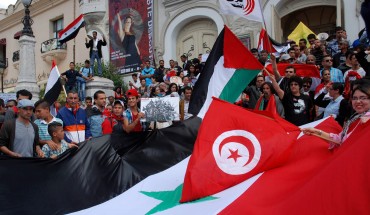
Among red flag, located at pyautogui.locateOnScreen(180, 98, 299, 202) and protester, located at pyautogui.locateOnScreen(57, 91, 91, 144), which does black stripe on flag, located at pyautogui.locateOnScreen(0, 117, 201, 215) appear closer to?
protester, located at pyautogui.locateOnScreen(57, 91, 91, 144)

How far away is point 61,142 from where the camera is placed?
503 centimetres

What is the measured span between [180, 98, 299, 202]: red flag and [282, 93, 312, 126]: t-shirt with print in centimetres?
177

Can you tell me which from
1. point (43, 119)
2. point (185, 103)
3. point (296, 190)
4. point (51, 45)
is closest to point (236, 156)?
point (296, 190)

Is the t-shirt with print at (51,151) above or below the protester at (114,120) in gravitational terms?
below

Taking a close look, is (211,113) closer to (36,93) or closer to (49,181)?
(49,181)

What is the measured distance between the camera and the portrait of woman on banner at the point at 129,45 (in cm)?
1953

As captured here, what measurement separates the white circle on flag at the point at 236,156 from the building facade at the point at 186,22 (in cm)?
1039

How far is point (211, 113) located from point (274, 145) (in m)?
0.67

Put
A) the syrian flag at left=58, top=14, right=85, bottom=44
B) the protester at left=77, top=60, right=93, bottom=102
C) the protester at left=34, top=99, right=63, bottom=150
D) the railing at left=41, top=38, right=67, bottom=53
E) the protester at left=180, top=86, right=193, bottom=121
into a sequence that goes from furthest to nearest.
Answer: the railing at left=41, top=38, right=67, bottom=53 < the protester at left=77, top=60, right=93, bottom=102 < the syrian flag at left=58, top=14, right=85, bottom=44 < the protester at left=180, top=86, right=193, bottom=121 < the protester at left=34, top=99, right=63, bottom=150

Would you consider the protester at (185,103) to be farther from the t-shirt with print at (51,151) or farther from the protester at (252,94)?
the t-shirt with print at (51,151)

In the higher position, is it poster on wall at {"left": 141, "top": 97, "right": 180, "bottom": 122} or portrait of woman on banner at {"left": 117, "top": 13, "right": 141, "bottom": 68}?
portrait of woman on banner at {"left": 117, "top": 13, "right": 141, "bottom": 68}

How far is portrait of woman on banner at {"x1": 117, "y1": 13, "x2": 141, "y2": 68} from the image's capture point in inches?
769

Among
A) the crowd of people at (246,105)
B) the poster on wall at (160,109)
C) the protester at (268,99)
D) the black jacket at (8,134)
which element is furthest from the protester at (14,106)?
the protester at (268,99)

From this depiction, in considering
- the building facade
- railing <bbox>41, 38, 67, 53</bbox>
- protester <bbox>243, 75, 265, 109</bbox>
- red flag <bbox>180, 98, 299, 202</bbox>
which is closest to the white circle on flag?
red flag <bbox>180, 98, 299, 202</bbox>
